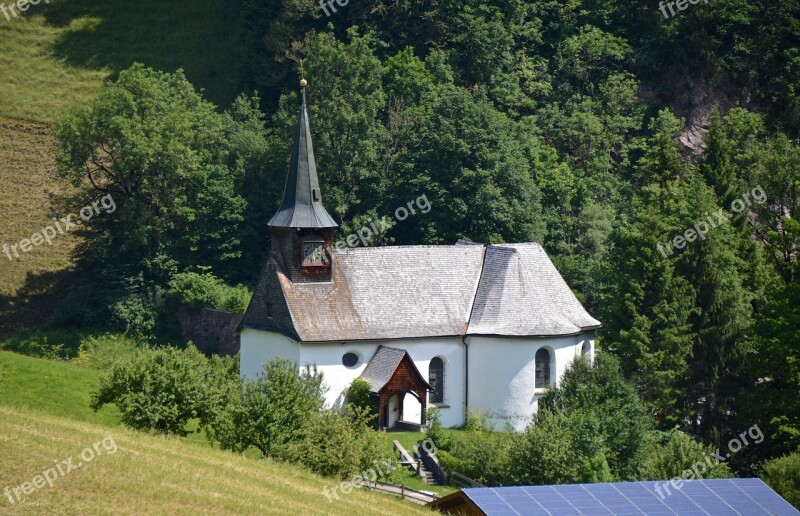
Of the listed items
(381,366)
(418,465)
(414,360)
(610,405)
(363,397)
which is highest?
(414,360)

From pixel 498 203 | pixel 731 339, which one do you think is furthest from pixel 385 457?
pixel 498 203

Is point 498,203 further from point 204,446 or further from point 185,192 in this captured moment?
point 204,446

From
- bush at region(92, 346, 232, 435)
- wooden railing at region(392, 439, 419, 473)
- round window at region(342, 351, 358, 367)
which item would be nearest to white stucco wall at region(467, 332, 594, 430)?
round window at region(342, 351, 358, 367)

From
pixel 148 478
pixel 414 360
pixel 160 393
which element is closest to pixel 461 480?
pixel 414 360

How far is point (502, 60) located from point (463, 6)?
343cm

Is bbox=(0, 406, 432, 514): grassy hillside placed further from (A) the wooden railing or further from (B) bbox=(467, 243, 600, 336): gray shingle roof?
(B) bbox=(467, 243, 600, 336): gray shingle roof

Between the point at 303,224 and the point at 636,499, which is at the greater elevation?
the point at 303,224

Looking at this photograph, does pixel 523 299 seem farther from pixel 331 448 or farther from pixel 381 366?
pixel 331 448

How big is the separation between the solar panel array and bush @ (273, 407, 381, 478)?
8.12 m

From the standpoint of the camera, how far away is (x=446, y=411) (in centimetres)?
6122

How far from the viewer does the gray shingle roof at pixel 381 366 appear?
59247 mm

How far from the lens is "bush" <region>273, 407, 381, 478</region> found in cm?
5016

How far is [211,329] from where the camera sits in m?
71.5

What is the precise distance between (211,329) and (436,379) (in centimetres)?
1384
